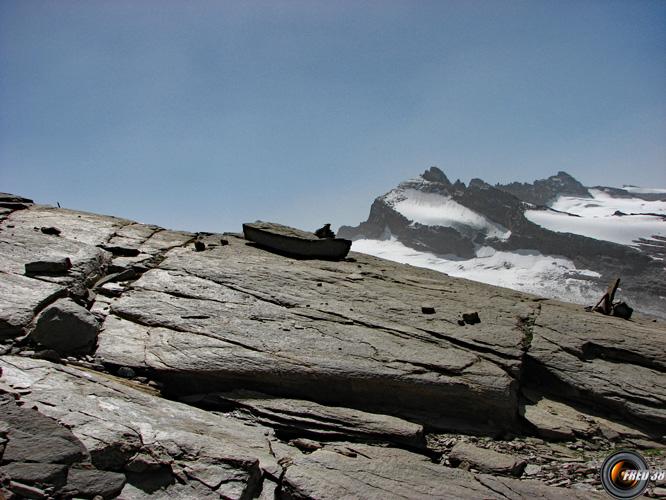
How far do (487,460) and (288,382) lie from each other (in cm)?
477

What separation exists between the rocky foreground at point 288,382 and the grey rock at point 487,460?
0.13 ft

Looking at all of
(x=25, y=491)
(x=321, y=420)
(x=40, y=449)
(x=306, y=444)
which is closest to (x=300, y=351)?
(x=321, y=420)

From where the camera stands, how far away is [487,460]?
32.8ft

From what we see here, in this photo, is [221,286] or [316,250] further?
[316,250]

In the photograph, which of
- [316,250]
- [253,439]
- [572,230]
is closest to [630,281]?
[572,230]

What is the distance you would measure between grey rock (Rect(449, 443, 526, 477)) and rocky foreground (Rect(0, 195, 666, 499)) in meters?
0.04

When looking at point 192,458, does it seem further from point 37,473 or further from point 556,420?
point 556,420

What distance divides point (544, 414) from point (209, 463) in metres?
8.79

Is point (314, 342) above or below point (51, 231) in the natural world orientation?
below

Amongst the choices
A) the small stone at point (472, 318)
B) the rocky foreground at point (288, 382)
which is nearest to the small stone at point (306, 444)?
the rocky foreground at point (288, 382)

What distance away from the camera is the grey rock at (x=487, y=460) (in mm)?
9758

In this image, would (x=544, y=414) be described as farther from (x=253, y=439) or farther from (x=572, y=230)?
(x=572, y=230)

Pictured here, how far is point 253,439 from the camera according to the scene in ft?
30.5

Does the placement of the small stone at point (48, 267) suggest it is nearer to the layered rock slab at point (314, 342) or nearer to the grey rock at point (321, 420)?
the layered rock slab at point (314, 342)
